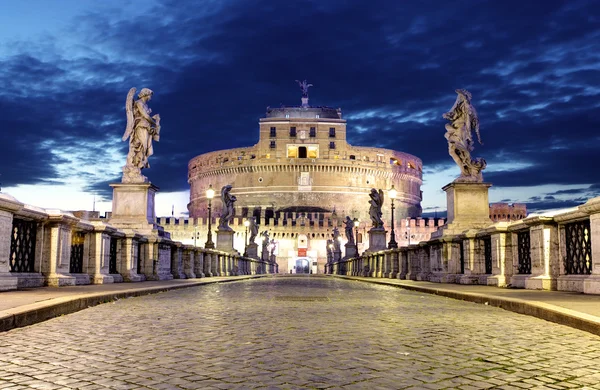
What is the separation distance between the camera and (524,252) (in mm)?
12086

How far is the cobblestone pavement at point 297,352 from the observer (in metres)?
3.66

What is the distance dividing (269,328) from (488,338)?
80.7 inches

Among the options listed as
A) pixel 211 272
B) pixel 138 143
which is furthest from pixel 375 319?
pixel 211 272

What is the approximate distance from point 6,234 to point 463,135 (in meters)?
12.0

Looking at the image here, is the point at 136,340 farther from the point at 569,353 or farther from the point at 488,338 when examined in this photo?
the point at 569,353

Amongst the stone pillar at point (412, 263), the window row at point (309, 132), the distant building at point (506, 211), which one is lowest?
the stone pillar at point (412, 263)

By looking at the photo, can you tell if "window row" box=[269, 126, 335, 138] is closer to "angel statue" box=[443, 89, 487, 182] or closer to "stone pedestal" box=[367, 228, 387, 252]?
"stone pedestal" box=[367, 228, 387, 252]

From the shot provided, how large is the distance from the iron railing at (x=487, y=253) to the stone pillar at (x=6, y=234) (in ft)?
31.0

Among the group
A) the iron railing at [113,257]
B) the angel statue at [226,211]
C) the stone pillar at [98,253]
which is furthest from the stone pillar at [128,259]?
the angel statue at [226,211]

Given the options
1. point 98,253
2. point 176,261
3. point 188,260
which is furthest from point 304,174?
point 98,253

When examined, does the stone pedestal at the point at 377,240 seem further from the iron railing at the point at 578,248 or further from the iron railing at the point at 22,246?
the iron railing at the point at 22,246

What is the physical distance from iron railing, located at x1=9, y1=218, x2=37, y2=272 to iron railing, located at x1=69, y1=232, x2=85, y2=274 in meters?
1.64

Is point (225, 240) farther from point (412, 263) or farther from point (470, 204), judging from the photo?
point (470, 204)

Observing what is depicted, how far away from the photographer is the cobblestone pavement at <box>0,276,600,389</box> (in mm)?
3658
